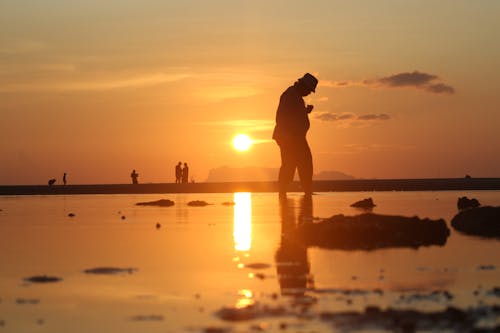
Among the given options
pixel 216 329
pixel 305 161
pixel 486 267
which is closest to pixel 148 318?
pixel 216 329

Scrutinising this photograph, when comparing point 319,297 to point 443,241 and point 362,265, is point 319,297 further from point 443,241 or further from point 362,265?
point 443,241

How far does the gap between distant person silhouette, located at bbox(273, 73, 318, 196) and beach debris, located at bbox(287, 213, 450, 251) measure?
10.7 m

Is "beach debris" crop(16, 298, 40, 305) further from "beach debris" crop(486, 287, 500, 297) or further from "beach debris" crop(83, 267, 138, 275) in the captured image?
"beach debris" crop(486, 287, 500, 297)

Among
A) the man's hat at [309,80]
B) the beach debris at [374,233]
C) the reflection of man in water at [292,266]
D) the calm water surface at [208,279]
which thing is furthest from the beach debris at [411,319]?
the man's hat at [309,80]

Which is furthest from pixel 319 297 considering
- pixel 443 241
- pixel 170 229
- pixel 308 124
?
pixel 308 124

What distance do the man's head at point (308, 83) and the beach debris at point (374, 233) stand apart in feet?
36.9

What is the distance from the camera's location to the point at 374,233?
51.0ft

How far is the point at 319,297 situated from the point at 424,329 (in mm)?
1972

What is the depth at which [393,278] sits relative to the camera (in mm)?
10547

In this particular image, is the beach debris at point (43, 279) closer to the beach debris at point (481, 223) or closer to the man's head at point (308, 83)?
the beach debris at point (481, 223)

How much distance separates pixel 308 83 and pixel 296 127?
143 cm

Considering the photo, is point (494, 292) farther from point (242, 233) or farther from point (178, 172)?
point (178, 172)

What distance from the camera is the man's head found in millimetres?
26953

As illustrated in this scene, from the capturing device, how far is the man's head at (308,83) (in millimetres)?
26953
